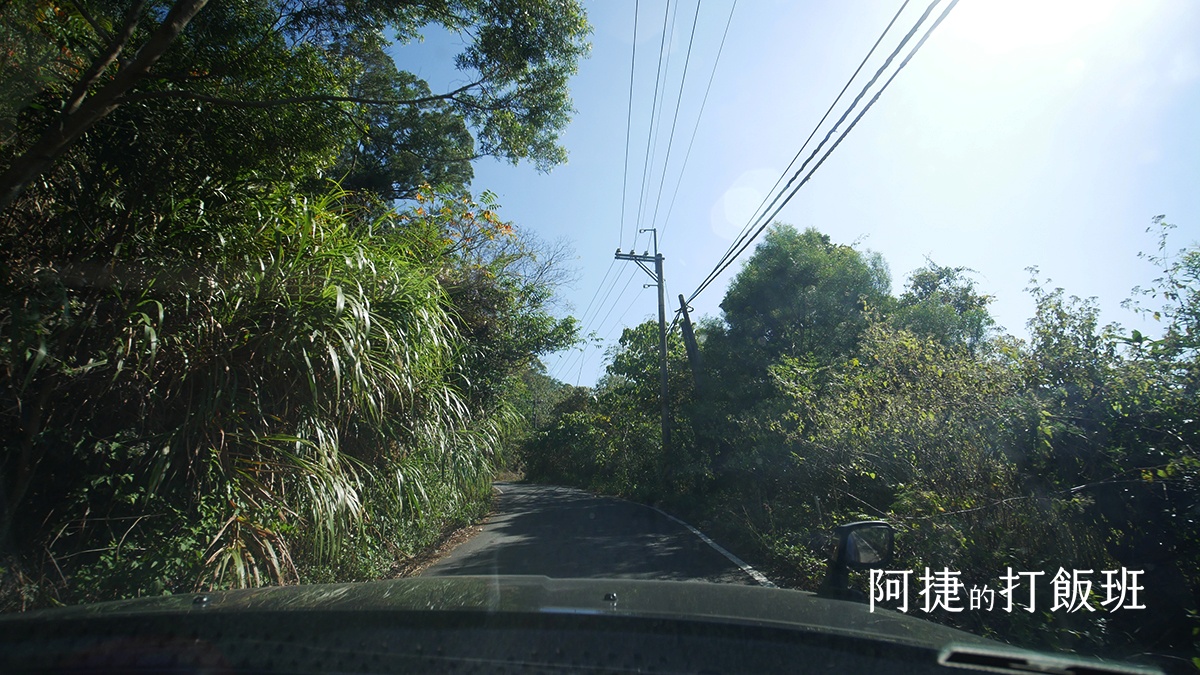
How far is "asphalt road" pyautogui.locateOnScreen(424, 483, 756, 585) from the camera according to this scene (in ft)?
27.7

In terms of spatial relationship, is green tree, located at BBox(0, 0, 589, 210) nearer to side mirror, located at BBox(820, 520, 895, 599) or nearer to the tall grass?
the tall grass

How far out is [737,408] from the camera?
693 inches

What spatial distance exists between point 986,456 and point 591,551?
225 inches

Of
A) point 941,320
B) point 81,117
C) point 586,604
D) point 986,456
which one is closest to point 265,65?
point 81,117

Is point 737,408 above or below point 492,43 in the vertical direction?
below

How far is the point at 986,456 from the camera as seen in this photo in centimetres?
704

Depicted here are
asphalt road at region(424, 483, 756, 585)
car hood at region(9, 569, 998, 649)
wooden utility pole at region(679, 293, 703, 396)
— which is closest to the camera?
car hood at region(9, 569, 998, 649)

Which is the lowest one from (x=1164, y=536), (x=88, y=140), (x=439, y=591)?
(x=439, y=591)

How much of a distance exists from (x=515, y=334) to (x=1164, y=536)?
12.4 m

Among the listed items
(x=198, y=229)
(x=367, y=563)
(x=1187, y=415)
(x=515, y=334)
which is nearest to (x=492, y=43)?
(x=198, y=229)

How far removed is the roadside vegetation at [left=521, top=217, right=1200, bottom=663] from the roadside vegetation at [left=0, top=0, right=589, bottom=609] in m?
5.42

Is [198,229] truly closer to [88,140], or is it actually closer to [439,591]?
[88,140]

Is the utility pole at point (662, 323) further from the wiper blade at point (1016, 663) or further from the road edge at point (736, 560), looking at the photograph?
the wiper blade at point (1016, 663)

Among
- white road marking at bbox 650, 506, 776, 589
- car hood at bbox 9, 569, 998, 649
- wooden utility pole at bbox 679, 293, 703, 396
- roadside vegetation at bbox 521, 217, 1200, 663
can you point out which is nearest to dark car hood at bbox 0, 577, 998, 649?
car hood at bbox 9, 569, 998, 649
